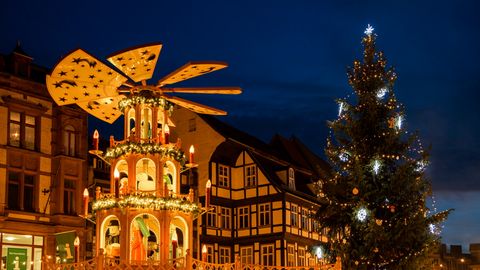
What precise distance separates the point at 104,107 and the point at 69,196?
1557cm

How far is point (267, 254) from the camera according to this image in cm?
4925

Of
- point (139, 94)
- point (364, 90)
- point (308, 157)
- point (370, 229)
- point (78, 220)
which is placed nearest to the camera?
point (139, 94)

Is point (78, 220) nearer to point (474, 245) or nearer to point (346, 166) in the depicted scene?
point (346, 166)

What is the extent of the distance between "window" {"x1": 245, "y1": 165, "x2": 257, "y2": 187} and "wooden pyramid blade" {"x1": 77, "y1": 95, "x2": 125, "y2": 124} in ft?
90.7

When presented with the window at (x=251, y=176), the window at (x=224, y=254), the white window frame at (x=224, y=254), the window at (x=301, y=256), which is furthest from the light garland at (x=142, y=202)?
the window at (x=301, y=256)

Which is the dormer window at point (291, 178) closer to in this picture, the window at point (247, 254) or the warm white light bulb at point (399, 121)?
the window at point (247, 254)

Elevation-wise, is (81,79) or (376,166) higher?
(81,79)

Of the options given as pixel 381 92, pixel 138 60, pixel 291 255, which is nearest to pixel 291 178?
pixel 291 255

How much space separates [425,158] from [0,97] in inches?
792

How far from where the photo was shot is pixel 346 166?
2738cm

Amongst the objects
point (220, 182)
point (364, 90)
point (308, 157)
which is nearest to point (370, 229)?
point (364, 90)

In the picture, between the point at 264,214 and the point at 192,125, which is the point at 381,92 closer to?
the point at 264,214

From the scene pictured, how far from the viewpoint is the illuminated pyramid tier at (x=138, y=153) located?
20078 millimetres

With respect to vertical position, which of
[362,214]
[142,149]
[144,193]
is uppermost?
[142,149]
